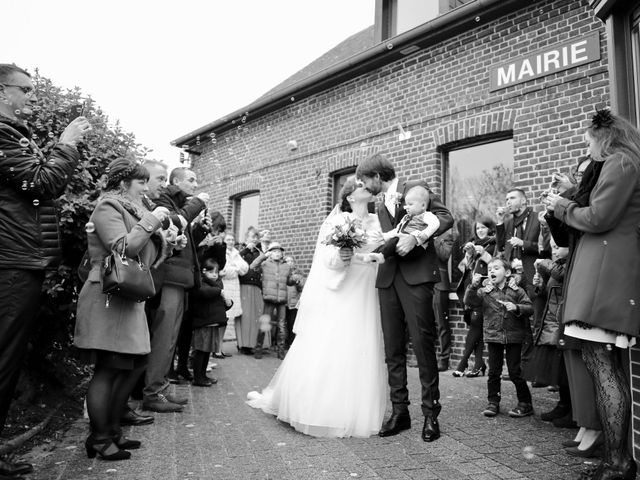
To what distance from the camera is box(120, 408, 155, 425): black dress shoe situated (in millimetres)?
3956

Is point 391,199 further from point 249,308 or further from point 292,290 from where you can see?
point 292,290


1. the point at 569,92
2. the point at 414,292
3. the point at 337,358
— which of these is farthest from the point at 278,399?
the point at 569,92

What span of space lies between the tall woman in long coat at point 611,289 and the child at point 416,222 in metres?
1.05

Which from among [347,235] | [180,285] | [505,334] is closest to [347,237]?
[347,235]

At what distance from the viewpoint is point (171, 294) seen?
15.0 feet

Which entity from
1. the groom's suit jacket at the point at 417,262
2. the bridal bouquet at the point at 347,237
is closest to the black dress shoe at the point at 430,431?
the groom's suit jacket at the point at 417,262

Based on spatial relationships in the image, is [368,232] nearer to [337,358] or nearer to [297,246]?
[337,358]

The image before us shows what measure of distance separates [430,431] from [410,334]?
2.31 feet

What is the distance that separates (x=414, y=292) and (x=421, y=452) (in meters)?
1.11

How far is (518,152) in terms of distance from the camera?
22.0 ft

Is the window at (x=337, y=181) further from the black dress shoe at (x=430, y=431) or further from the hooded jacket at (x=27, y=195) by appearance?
the hooded jacket at (x=27, y=195)

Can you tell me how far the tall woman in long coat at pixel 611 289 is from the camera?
2645mm

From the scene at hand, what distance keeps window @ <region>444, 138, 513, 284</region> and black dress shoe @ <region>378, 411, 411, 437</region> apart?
12.9 ft

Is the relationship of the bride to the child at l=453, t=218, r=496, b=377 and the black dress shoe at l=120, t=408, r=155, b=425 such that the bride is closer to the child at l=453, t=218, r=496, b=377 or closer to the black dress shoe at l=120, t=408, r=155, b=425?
the black dress shoe at l=120, t=408, r=155, b=425
